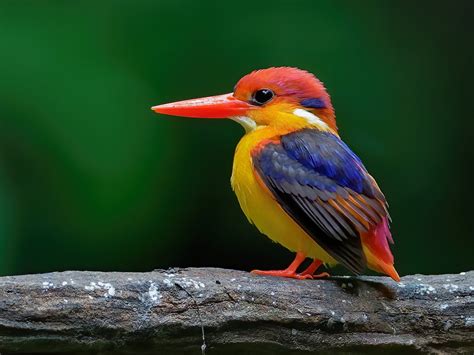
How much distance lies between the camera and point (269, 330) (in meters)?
2.41

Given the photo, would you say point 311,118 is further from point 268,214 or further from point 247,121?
point 268,214

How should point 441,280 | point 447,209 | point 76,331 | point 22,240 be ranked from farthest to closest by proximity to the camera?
point 447,209 < point 22,240 < point 441,280 < point 76,331

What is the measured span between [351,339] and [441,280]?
0.35 m

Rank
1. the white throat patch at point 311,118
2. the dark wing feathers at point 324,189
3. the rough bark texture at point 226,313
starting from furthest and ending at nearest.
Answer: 1. the white throat patch at point 311,118
2. the dark wing feathers at point 324,189
3. the rough bark texture at point 226,313

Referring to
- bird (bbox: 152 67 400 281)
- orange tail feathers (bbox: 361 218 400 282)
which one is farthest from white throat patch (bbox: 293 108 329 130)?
orange tail feathers (bbox: 361 218 400 282)

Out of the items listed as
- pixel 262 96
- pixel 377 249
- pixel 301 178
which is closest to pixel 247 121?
pixel 262 96

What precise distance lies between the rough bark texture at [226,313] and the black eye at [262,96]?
48 cm

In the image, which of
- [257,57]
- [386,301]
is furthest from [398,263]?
[386,301]

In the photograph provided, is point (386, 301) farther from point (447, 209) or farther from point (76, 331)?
point (447, 209)

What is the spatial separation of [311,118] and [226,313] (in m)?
0.62

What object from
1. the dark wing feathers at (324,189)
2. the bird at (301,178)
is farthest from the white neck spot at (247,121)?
the dark wing feathers at (324,189)

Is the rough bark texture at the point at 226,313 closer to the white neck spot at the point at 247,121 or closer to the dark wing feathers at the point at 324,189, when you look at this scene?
the dark wing feathers at the point at 324,189

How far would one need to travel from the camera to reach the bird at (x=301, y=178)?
8.32 ft

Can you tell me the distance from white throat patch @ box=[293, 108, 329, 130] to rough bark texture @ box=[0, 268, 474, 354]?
41 cm
